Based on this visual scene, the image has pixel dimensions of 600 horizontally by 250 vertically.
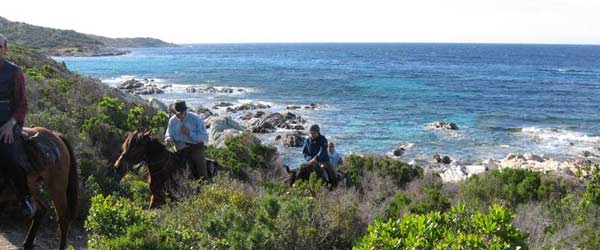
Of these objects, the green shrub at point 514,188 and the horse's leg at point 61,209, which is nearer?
the horse's leg at point 61,209

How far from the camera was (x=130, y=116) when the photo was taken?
1578 cm

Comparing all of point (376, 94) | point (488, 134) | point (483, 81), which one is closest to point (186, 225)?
point (488, 134)

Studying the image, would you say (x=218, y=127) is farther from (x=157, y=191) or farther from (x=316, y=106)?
(x=157, y=191)

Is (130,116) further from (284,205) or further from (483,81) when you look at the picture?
(483,81)

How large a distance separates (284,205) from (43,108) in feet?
32.8

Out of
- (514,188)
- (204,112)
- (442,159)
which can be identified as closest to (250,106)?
(204,112)

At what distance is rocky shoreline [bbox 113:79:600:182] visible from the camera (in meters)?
22.5

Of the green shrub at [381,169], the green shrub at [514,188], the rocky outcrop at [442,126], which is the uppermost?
the green shrub at [514,188]

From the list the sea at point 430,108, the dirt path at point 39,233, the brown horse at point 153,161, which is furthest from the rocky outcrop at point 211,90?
the dirt path at point 39,233

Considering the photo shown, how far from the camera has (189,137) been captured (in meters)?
9.86

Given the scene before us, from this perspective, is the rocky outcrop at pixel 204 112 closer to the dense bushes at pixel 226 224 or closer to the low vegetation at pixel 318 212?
the low vegetation at pixel 318 212

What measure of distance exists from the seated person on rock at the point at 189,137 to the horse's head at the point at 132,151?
1.50 m

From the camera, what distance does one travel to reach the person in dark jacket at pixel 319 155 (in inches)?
454

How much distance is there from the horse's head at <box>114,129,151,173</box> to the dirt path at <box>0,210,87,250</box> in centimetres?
118
